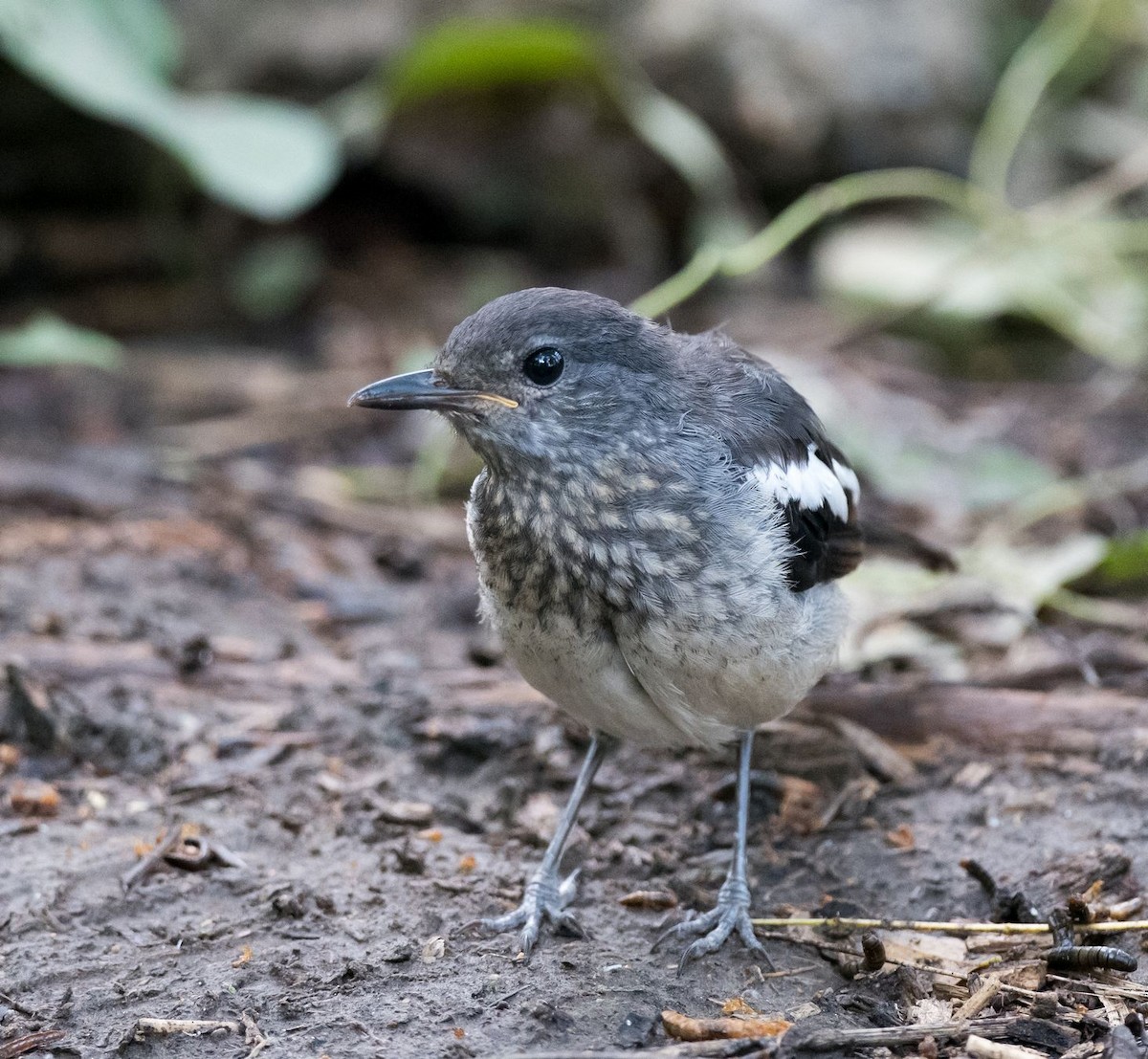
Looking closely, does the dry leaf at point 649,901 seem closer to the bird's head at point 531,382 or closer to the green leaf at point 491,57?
the bird's head at point 531,382

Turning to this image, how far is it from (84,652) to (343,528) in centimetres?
174

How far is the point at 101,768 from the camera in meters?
4.50

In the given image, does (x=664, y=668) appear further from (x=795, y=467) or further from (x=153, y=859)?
(x=153, y=859)

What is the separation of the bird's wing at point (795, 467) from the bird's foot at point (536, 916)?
1.14 meters

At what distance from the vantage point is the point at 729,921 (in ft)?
12.3

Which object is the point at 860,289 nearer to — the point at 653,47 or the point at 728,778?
the point at 653,47

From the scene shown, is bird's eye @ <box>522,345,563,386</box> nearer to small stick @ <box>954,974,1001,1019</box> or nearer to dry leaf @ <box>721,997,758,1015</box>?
dry leaf @ <box>721,997,758,1015</box>

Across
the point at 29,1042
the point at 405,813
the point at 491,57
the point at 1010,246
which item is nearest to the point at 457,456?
the point at 491,57

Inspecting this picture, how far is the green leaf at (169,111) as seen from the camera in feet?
21.8

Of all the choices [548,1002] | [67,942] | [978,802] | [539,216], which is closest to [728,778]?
[978,802]

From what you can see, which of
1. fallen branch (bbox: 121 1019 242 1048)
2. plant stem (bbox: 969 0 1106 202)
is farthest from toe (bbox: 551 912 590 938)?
plant stem (bbox: 969 0 1106 202)

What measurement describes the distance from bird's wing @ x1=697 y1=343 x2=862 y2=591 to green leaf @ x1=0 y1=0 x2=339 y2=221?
138 inches

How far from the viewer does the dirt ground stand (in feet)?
10.7

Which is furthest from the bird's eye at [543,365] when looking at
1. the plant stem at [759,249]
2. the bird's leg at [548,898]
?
the plant stem at [759,249]
